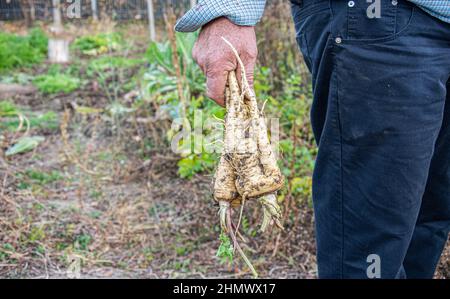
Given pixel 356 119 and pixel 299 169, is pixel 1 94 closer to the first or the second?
pixel 299 169

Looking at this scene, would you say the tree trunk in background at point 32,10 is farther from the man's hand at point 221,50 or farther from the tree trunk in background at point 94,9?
the man's hand at point 221,50

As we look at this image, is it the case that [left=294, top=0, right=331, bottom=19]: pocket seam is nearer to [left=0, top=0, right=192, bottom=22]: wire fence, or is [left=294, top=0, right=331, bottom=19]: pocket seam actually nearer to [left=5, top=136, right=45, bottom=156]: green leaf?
[left=5, top=136, right=45, bottom=156]: green leaf

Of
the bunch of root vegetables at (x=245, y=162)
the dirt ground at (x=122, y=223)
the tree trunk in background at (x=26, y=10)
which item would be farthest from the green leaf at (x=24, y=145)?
the tree trunk in background at (x=26, y=10)

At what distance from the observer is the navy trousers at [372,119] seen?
1.48m

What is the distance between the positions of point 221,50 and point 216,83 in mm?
112

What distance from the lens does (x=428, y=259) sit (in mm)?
2014

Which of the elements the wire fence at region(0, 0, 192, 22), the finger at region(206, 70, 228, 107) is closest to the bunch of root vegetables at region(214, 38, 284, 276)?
the finger at region(206, 70, 228, 107)

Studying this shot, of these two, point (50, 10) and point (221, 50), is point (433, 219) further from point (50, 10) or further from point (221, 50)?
point (50, 10)

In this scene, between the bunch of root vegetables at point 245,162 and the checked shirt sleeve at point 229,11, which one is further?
the bunch of root vegetables at point 245,162

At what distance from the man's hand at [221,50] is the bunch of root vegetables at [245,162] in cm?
6

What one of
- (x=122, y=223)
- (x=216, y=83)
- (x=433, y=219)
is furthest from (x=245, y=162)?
(x=122, y=223)

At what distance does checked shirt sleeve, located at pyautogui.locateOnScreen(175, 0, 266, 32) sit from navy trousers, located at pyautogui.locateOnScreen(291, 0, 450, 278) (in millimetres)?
137

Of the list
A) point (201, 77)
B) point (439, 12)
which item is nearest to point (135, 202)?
point (201, 77)

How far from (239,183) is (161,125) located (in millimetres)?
2384
